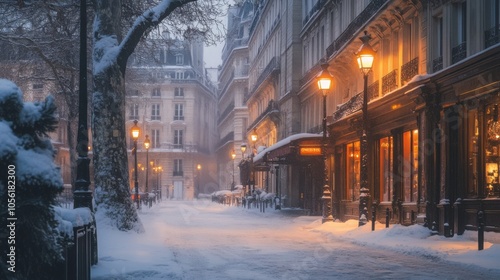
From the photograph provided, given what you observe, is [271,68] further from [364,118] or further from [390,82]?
[364,118]

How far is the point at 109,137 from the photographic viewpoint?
18.8 meters

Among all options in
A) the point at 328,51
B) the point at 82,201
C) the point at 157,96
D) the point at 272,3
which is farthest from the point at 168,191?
the point at 82,201

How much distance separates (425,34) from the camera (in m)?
22.8

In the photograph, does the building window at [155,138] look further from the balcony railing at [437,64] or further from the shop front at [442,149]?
the balcony railing at [437,64]

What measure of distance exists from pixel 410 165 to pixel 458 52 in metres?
5.38

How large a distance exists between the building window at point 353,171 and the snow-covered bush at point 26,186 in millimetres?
25303

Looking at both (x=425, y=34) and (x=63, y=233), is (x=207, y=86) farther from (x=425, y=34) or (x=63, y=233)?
(x=63, y=233)

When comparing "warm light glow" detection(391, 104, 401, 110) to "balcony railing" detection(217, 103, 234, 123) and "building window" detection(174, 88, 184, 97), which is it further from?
"building window" detection(174, 88, 184, 97)

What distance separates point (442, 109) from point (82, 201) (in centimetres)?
1246

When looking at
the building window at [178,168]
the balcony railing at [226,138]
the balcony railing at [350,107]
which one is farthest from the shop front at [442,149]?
the building window at [178,168]

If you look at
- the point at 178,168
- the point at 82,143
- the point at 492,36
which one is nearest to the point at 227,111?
the point at 178,168

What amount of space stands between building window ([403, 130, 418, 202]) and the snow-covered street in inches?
124

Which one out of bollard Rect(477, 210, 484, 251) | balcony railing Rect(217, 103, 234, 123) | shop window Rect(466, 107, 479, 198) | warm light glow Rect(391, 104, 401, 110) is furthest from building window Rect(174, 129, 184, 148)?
bollard Rect(477, 210, 484, 251)

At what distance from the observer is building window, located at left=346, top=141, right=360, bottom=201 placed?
103 feet
